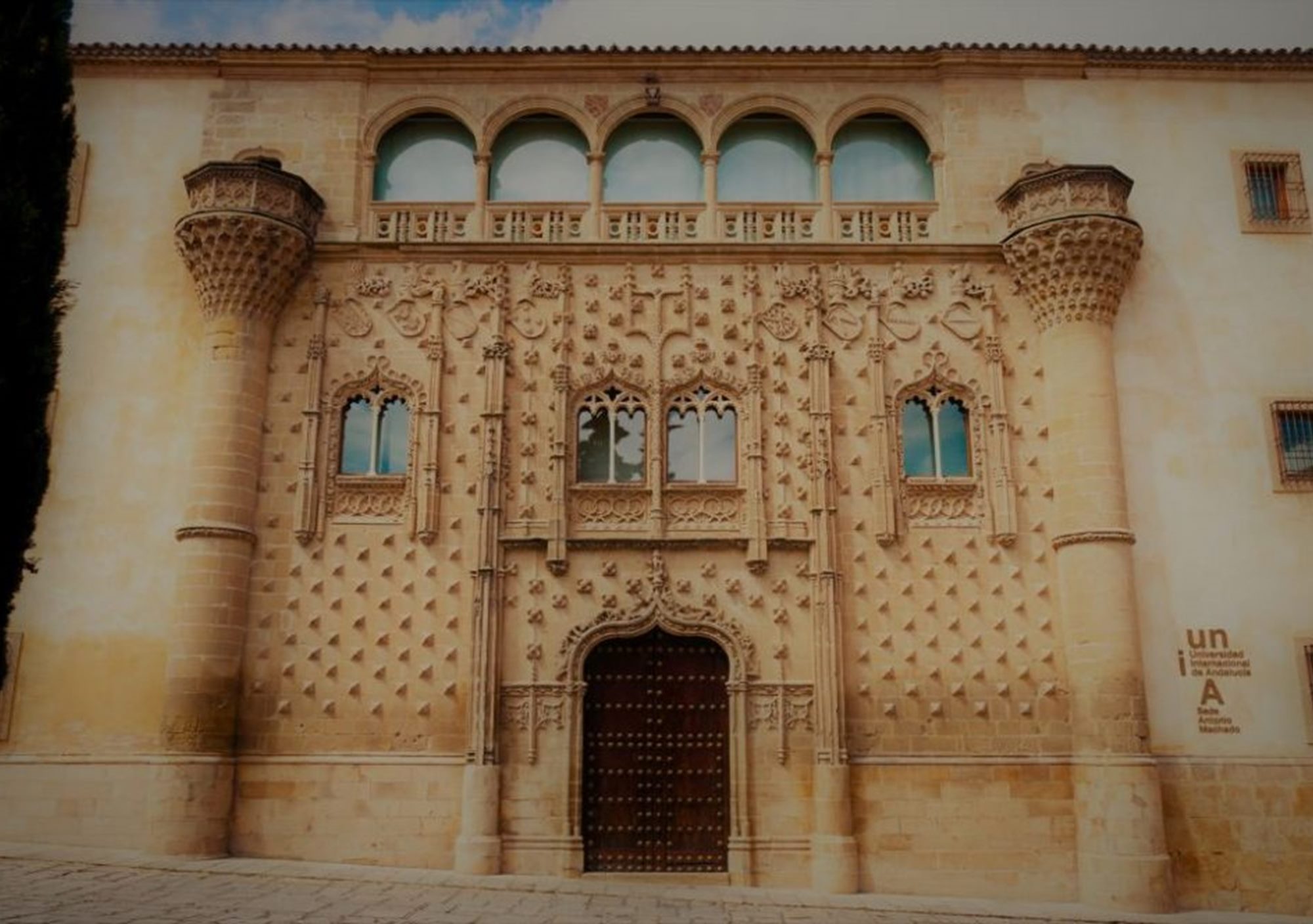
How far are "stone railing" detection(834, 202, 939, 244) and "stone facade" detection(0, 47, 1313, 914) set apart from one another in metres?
0.08

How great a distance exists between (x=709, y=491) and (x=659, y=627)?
1935mm

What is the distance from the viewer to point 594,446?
1552cm

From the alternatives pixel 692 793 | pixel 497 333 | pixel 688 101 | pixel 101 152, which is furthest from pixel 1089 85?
pixel 101 152

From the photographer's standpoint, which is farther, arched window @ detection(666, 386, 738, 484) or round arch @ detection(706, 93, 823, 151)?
round arch @ detection(706, 93, 823, 151)

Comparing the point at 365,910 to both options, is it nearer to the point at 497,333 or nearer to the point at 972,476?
the point at 497,333

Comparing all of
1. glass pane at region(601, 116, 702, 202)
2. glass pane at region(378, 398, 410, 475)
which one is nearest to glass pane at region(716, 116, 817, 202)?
glass pane at region(601, 116, 702, 202)

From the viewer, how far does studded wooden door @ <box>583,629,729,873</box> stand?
14203mm

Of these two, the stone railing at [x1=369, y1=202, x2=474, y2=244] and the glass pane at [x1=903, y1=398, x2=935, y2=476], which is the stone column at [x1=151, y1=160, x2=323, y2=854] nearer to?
the stone railing at [x1=369, y1=202, x2=474, y2=244]

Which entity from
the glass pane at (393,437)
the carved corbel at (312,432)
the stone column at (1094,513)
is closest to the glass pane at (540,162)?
the carved corbel at (312,432)

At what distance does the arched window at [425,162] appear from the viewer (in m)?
16.6

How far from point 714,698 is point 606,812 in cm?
198

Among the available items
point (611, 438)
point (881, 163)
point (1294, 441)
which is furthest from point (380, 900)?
point (1294, 441)

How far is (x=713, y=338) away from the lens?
51.5ft

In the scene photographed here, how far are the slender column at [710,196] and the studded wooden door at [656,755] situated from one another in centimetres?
570
